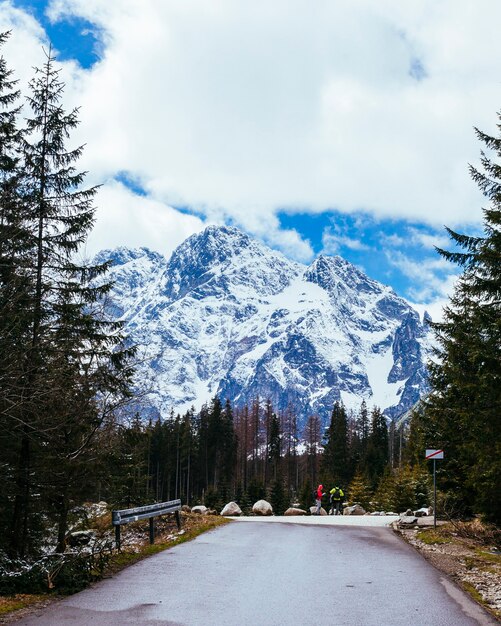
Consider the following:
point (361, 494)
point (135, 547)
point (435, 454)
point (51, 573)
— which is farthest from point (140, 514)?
point (361, 494)

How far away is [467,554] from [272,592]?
22.3 feet

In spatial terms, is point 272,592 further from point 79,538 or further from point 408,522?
point 408,522

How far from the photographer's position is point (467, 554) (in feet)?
45.2

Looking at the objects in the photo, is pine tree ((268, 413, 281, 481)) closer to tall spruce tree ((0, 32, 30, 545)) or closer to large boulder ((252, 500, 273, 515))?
large boulder ((252, 500, 273, 515))

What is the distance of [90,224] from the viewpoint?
53.2 feet

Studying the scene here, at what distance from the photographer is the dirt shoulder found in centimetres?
945

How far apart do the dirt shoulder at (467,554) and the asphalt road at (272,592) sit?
0.30 m

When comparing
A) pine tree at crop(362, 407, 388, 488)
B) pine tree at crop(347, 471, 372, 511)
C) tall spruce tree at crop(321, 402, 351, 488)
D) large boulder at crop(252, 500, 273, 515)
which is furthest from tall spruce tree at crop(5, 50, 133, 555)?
tall spruce tree at crop(321, 402, 351, 488)

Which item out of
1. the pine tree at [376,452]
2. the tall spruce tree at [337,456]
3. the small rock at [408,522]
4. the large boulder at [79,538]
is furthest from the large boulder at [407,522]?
the tall spruce tree at [337,456]

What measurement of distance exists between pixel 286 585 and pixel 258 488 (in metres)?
53.0

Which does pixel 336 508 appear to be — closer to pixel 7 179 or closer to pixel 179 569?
pixel 179 569

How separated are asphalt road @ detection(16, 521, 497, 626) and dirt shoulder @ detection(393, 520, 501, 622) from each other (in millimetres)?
304

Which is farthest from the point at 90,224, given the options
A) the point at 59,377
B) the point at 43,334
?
the point at 59,377

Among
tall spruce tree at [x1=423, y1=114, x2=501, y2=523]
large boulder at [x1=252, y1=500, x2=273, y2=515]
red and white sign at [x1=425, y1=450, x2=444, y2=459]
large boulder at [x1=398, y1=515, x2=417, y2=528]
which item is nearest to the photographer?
tall spruce tree at [x1=423, y1=114, x2=501, y2=523]
